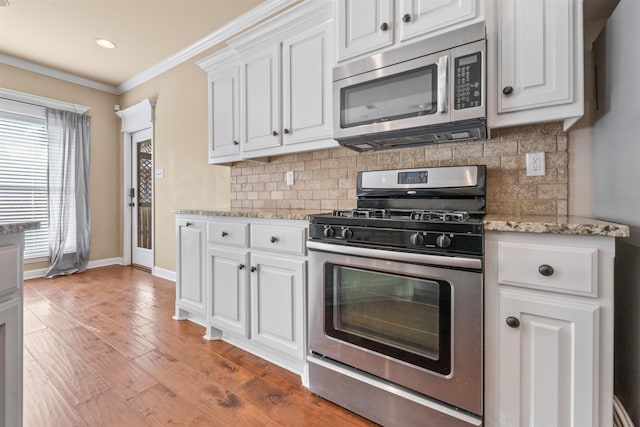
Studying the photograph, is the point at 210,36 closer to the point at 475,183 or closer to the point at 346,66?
the point at 346,66

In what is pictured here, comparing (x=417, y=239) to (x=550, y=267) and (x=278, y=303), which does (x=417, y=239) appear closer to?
(x=550, y=267)

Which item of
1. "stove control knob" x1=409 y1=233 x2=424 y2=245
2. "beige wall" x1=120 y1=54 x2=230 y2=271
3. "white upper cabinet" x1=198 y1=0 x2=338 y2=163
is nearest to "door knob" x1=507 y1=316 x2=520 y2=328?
"stove control knob" x1=409 y1=233 x2=424 y2=245

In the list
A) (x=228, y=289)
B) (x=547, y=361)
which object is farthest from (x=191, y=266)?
(x=547, y=361)

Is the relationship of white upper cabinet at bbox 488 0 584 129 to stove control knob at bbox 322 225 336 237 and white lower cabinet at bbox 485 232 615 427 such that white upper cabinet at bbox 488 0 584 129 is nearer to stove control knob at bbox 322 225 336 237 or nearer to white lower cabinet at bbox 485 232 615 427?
white lower cabinet at bbox 485 232 615 427

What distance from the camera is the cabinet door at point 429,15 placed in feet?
4.59

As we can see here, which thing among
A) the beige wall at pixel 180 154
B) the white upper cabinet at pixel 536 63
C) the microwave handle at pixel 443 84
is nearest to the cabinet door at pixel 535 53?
the white upper cabinet at pixel 536 63

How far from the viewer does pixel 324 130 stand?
192cm

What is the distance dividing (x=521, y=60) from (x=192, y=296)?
2.57 meters

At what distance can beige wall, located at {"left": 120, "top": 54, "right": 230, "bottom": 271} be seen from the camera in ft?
10.8

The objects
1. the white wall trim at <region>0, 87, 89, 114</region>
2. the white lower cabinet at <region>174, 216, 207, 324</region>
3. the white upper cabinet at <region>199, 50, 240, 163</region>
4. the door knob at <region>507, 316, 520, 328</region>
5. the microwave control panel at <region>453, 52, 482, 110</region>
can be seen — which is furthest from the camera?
the white wall trim at <region>0, 87, 89, 114</region>

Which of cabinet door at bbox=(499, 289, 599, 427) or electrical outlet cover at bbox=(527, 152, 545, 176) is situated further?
electrical outlet cover at bbox=(527, 152, 545, 176)

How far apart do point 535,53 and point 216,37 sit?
302cm

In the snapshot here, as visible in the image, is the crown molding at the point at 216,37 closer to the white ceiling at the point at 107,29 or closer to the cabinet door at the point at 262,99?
the white ceiling at the point at 107,29

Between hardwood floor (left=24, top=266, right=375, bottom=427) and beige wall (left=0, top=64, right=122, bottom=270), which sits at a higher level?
beige wall (left=0, top=64, right=122, bottom=270)
